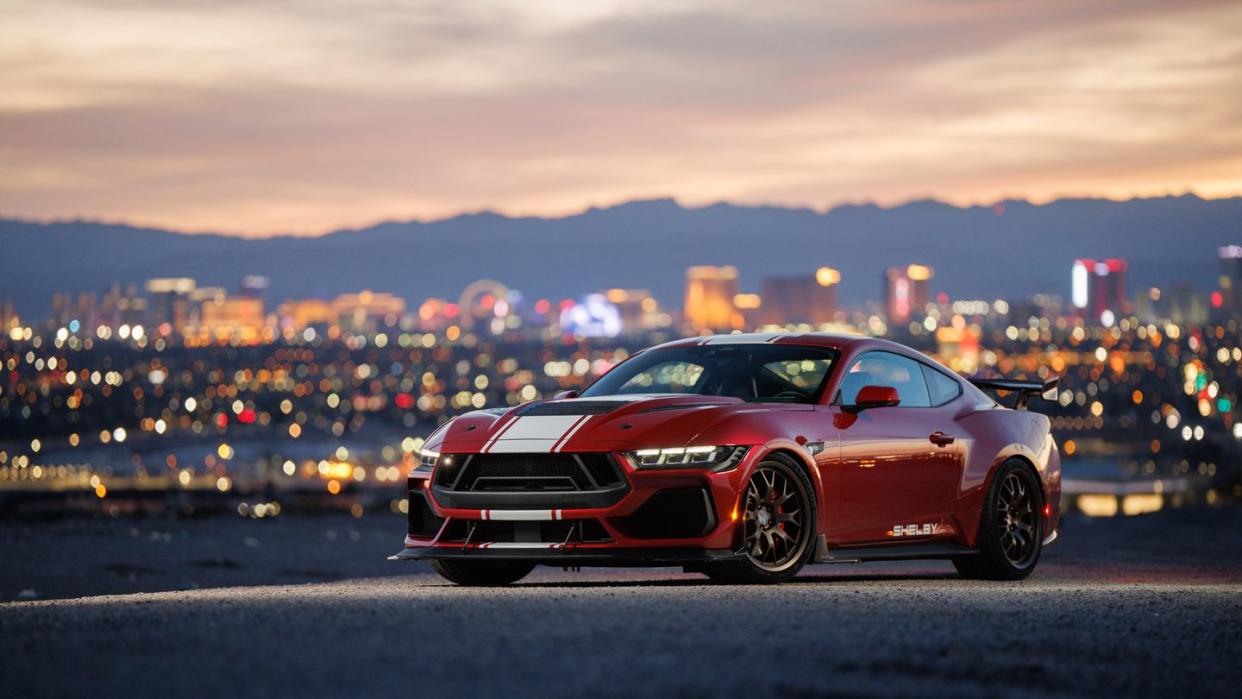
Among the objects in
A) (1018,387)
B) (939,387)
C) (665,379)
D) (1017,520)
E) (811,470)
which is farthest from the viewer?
(1018,387)

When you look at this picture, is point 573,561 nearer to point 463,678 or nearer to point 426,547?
point 426,547

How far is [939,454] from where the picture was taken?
1291 centimetres

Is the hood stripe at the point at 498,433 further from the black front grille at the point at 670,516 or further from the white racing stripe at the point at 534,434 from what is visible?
the black front grille at the point at 670,516

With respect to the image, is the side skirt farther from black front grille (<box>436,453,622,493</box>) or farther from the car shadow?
black front grille (<box>436,453,622,493</box>)

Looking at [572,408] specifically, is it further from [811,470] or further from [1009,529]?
[1009,529]

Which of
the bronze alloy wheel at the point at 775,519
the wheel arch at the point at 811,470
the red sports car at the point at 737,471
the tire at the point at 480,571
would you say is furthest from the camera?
the tire at the point at 480,571

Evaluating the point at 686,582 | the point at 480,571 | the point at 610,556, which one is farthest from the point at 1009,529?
the point at 480,571

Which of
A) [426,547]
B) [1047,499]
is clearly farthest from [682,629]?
[1047,499]

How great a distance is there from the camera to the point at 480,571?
1240cm

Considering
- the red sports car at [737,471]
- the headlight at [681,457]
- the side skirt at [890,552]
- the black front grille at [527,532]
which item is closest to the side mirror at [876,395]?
the red sports car at [737,471]

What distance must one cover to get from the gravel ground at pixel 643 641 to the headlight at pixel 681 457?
2.36 ft

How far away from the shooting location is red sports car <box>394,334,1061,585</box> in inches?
442

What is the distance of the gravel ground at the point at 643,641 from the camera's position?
23.9 feet

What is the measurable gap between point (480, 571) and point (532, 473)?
1.29 metres
